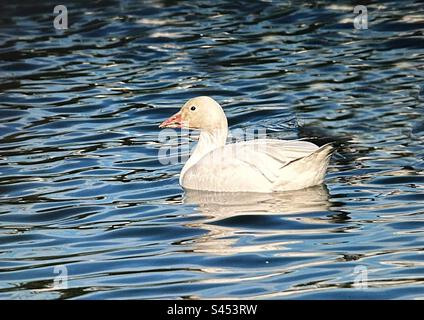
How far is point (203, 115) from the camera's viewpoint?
11.5 m

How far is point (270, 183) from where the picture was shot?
10656 millimetres

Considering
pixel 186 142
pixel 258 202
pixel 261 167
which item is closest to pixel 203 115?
pixel 261 167

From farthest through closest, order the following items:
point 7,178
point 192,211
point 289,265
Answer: point 7,178 → point 192,211 → point 289,265

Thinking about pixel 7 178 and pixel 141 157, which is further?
pixel 141 157

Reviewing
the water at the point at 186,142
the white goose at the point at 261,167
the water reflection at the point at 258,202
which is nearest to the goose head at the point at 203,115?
the white goose at the point at 261,167

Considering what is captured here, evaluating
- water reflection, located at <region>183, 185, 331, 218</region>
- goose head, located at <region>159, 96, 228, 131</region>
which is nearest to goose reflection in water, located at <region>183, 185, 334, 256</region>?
water reflection, located at <region>183, 185, 331, 218</region>

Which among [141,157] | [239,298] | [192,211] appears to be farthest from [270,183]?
[239,298]

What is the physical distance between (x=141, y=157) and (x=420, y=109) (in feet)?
11.2

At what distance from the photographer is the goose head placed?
1141cm

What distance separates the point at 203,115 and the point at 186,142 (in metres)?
1.81

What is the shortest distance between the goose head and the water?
63cm

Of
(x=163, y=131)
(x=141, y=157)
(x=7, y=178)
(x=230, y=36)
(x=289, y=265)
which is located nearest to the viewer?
(x=289, y=265)

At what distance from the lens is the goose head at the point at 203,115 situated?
37.4ft
